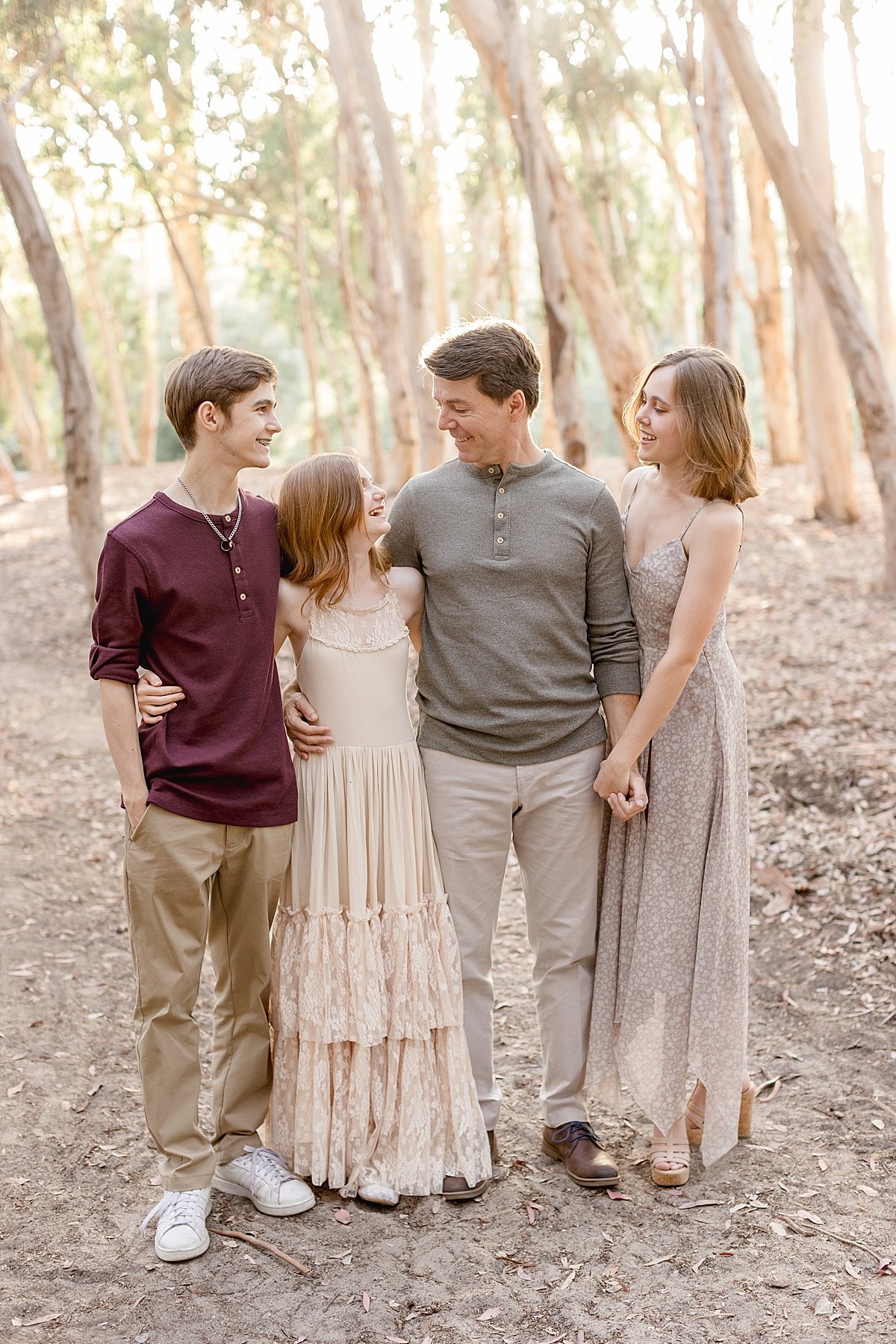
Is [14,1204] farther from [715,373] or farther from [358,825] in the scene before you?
[715,373]

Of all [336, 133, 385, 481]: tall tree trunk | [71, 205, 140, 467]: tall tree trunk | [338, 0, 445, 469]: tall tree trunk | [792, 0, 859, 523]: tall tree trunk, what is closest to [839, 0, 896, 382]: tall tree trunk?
[792, 0, 859, 523]: tall tree trunk

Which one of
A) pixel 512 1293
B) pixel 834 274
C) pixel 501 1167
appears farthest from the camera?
pixel 834 274

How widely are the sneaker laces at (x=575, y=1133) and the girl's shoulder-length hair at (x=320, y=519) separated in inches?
64.0

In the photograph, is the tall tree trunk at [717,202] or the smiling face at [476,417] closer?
the smiling face at [476,417]

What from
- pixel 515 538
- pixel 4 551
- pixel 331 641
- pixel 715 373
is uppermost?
pixel 715 373

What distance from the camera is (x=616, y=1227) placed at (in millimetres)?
3121

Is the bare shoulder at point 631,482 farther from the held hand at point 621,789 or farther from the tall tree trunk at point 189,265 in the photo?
the tall tree trunk at point 189,265

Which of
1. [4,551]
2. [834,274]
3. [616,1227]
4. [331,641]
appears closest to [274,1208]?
[616,1227]

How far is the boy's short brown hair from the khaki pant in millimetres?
960

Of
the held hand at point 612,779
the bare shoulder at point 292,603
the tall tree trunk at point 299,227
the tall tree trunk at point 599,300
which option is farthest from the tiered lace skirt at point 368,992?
the tall tree trunk at point 299,227

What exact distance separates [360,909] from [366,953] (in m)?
0.11

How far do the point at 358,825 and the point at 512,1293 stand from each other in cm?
119

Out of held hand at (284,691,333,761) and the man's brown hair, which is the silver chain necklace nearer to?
held hand at (284,691,333,761)

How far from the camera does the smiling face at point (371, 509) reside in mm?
3088
